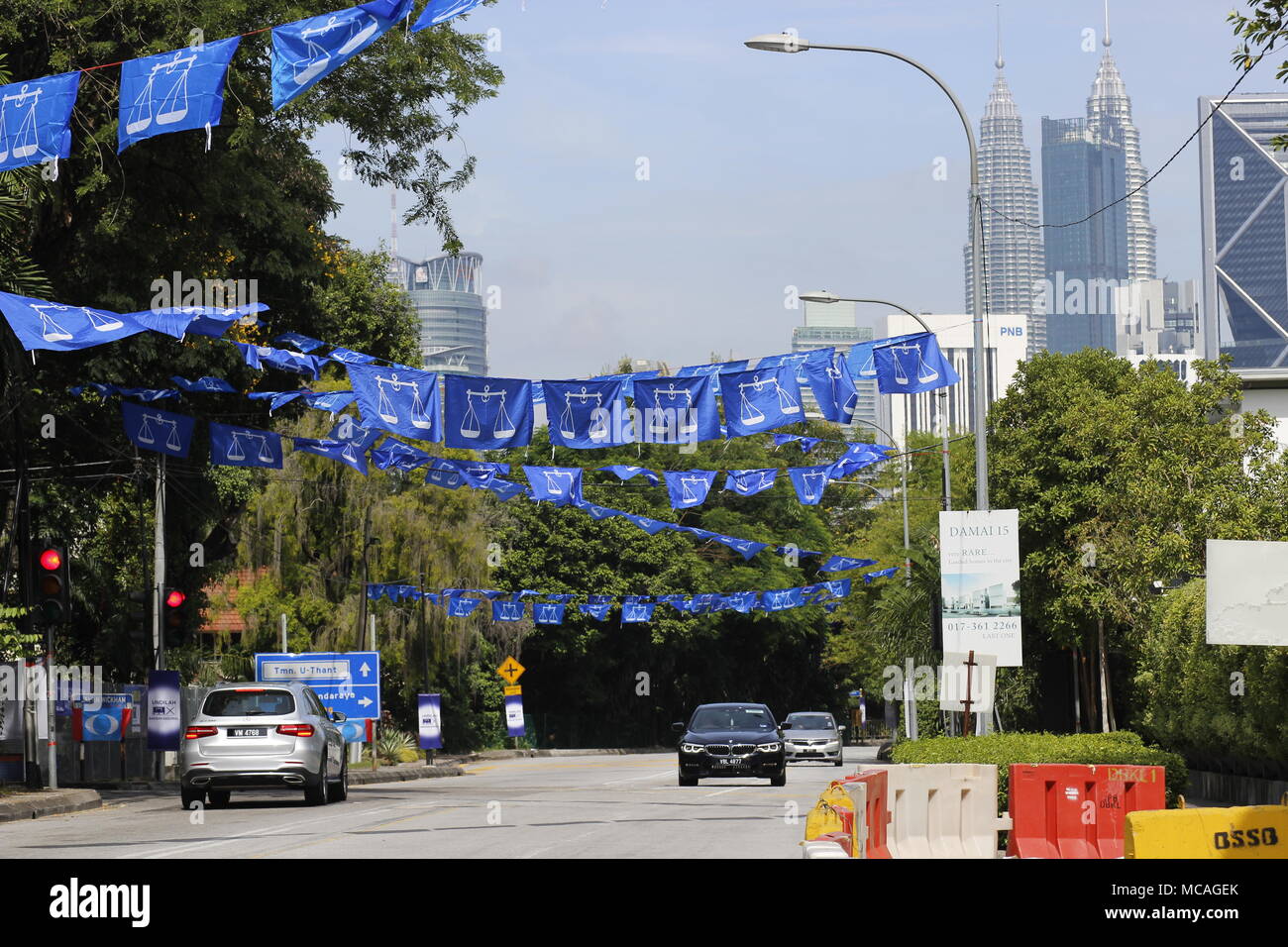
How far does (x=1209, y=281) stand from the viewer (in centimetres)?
11300

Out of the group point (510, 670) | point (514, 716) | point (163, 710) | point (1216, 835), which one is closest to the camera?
point (1216, 835)

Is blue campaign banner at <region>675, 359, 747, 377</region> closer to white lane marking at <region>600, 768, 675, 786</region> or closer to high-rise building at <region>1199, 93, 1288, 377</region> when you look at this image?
white lane marking at <region>600, 768, 675, 786</region>

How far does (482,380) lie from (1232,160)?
578ft

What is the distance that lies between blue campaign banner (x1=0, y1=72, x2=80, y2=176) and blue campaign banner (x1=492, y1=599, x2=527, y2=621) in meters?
31.9

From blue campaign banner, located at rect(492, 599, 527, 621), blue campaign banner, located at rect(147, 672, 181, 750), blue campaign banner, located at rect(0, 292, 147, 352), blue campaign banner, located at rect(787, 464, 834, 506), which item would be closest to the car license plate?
blue campaign banner, located at rect(0, 292, 147, 352)

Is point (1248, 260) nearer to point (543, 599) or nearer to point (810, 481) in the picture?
point (543, 599)

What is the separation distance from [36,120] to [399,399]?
662cm

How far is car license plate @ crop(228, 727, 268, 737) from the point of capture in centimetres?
2180

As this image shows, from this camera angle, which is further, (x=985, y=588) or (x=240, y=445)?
(x=240, y=445)

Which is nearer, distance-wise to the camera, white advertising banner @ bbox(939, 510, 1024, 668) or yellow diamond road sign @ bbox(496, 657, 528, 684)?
white advertising banner @ bbox(939, 510, 1024, 668)

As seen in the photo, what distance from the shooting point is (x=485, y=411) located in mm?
23844

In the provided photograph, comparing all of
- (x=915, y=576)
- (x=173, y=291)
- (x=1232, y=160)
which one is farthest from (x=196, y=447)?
(x=1232, y=160)

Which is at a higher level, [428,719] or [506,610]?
[506,610]

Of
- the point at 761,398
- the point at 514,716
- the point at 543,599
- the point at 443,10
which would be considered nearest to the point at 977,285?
the point at 761,398
